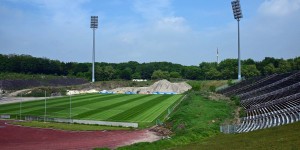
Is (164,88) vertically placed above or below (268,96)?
above

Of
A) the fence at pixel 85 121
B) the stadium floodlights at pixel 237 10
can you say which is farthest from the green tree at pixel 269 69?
the fence at pixel 85 121

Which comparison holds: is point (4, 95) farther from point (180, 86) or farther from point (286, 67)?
point (286, 67)

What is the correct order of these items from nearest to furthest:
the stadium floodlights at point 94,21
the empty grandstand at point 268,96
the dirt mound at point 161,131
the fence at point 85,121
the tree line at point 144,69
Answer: the dirt mound at point 161,131
the empty grandstand at point 268,96
the fence at point 85,121
the stadium floodlights at point 94,21
the tree line at point 144,69

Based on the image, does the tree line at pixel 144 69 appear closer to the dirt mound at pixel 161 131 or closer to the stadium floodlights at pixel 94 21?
the stadium floodlights at pixel 94 21

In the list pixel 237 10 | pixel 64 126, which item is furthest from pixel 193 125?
pixel 237 10

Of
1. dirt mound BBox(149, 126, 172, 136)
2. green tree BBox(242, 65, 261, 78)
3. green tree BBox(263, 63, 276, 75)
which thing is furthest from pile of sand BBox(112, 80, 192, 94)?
dirt mound BBox(149, 126, 172, 136)

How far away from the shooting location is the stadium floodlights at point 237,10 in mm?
84875

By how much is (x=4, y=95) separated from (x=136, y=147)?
228 feet

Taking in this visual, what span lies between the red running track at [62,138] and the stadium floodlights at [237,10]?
187 feet

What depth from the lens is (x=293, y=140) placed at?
16688 millimetres

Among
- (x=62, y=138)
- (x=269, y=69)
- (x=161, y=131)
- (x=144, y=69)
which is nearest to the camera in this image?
(x=62, y=138)

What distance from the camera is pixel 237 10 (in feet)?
280

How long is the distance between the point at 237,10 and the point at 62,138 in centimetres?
6483

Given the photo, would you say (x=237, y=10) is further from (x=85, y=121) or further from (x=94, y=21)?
(x=85, y=121)
